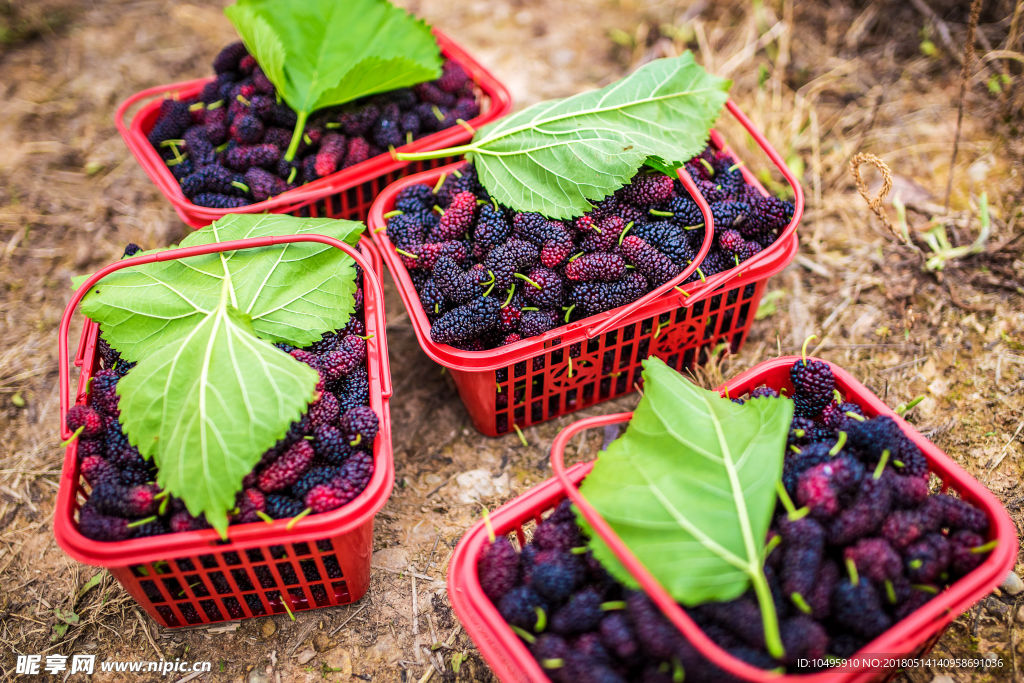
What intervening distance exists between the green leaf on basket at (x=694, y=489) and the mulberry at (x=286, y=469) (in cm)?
65

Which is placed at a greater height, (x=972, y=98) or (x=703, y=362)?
(x=972, y=98)

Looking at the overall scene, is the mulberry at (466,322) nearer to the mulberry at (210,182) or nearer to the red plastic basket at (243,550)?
the red plastic basket at (243,550)

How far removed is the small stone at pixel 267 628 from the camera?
183 centimetres

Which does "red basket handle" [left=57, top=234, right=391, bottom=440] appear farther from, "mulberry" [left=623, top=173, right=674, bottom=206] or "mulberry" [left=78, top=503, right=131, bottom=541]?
"mulberry" [left=623, top=173, right=674, bottom=206]

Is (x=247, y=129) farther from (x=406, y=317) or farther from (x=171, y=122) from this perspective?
(x=406, y=317)

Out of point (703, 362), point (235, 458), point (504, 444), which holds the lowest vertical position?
point (504, 444)

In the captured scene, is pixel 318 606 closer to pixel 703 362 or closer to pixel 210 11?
pixel 703 362

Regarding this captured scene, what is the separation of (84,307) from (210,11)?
2.50 m

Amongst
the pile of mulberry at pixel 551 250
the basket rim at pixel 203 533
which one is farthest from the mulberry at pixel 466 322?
the basket rim at pixel 203 533

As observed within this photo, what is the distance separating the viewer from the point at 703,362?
7.73 ft

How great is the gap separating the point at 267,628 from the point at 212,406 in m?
0.71

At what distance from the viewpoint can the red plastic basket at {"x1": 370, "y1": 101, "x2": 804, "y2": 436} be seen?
1.84 m

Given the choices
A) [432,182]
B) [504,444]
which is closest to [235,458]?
[504,444]

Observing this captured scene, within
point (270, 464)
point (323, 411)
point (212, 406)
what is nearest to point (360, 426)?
point (323, 411)
